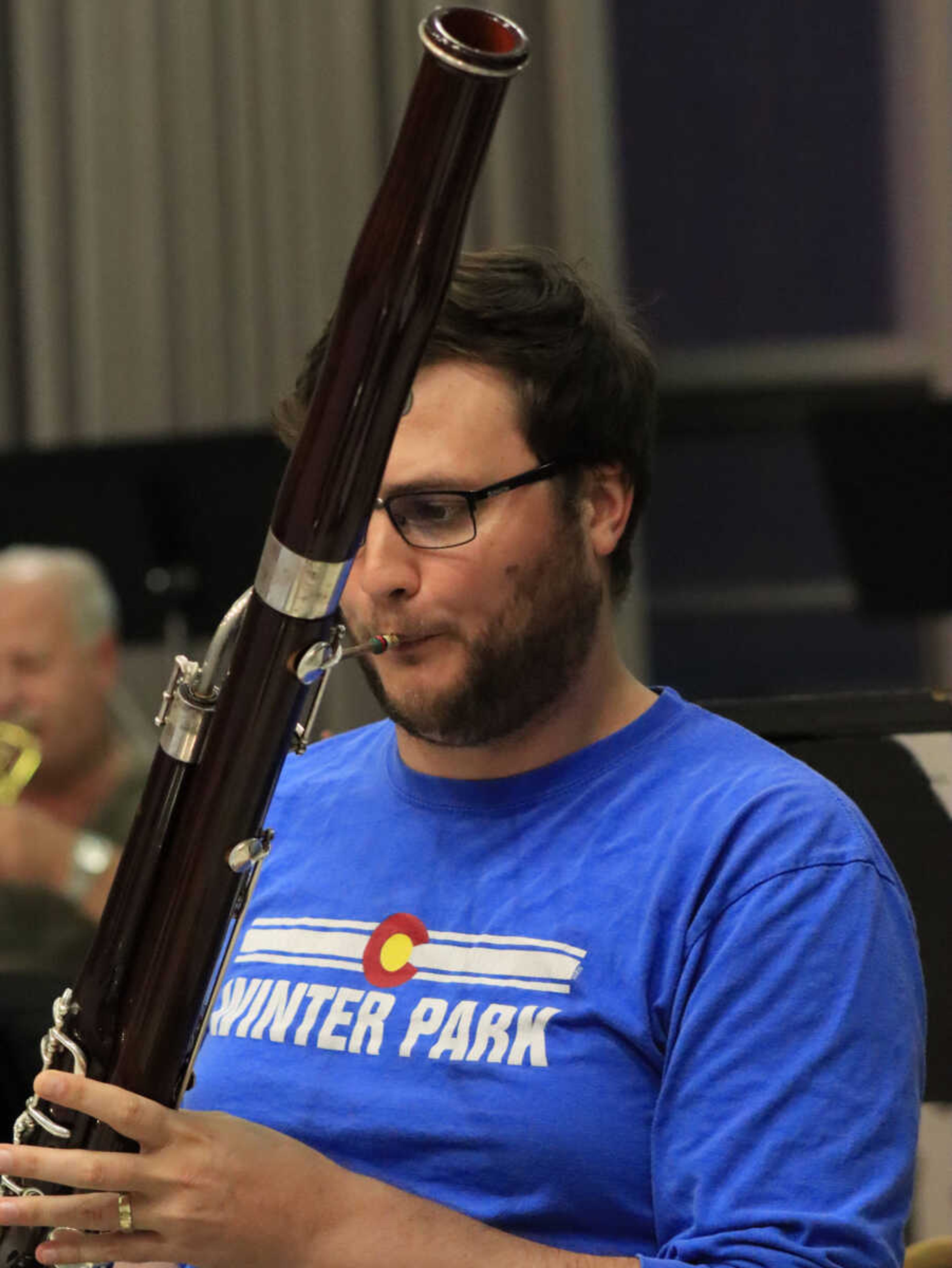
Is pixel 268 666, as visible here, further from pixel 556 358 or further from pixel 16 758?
pixel 16 758

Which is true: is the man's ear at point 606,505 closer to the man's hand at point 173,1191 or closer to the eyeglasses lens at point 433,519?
the eyeglasses lens at point 433,519

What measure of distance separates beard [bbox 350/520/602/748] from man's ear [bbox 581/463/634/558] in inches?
1.3

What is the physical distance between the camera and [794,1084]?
945mm

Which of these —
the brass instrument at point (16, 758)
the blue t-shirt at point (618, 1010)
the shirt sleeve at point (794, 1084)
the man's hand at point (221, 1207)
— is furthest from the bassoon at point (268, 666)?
the brass instrument at point (16, 758)

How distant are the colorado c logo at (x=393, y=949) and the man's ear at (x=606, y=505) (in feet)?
0.96

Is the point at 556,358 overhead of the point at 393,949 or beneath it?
overhead

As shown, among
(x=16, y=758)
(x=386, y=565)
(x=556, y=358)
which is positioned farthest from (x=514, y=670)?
(x=16, y=758)

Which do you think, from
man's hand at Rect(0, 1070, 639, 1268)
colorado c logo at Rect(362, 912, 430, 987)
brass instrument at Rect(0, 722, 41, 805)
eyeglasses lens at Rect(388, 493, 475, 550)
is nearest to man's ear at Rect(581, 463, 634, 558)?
eyeglasses lens at Rect(388, 493, 475, 550)

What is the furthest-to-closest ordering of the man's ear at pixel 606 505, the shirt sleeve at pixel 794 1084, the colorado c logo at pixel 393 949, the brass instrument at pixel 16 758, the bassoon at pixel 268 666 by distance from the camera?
the brass instrument at pixel 16 758
the man's ear at pixel 606 505
the colorado c logo at pixel 393 949
the shirt sleeve at pixel 794 1084
the bassoon at pixel 268 666

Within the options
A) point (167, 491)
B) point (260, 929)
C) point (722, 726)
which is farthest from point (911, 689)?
point (167, 491)

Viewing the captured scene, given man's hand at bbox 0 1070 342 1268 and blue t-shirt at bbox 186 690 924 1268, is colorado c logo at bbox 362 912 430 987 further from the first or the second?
man's hand at bbox 0 1070 342 1268

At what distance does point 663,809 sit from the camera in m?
1.08

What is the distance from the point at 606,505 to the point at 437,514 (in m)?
0.15

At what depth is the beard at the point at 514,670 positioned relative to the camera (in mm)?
1118
